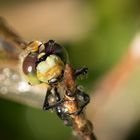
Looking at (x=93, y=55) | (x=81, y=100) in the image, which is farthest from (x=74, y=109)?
(x=93, y=55)

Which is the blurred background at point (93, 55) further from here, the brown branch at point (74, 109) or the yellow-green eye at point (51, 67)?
the yellow-green eye at point (51, 67)

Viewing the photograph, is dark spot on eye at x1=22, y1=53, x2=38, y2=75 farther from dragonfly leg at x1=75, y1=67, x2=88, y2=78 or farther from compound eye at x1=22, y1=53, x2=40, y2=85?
dragonfly leg at x1=75, y1=67, x2=88, y2=78

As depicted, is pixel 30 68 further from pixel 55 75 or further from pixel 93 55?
pixel 93 55

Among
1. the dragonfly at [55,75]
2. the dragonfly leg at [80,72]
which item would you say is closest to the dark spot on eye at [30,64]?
the dragonfly at [55,75]

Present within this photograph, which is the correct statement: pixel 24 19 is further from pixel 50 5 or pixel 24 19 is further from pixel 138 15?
pixel 138 15

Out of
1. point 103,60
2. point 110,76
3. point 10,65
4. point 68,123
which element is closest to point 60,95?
point 68,123

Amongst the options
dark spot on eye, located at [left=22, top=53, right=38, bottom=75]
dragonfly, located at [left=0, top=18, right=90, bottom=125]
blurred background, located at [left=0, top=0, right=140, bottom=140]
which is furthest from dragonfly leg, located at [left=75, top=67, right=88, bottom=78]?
blurred background, located at [left=0, top=0, right=140, bottom=140]
